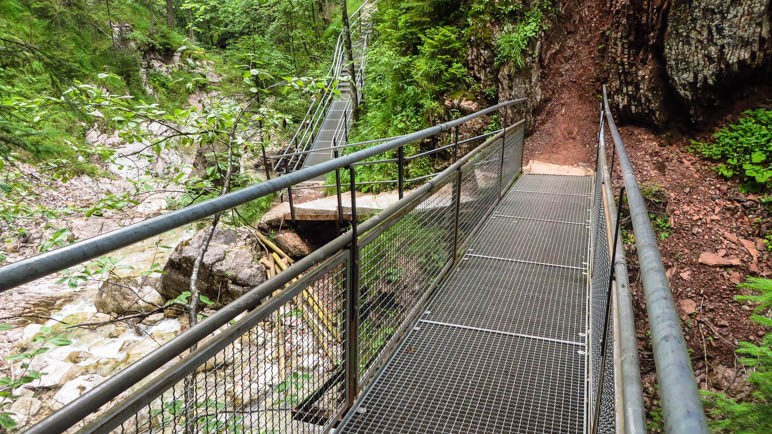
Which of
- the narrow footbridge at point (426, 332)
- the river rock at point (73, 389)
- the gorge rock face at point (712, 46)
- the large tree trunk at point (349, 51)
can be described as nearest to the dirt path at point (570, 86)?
the gorge rock face at point (712, 46)

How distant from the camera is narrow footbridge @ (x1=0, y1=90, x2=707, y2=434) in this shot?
4.00 feet

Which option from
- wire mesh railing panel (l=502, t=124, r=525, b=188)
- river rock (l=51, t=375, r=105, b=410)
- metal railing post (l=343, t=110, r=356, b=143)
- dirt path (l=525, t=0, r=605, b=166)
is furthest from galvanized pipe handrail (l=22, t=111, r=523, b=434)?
metal railing post (l=343, t=110, r=356, b=143)

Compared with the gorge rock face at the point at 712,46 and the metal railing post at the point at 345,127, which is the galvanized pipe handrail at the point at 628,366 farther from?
the metal railing post at the point at 345,127

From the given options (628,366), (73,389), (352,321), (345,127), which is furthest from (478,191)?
(345,127)

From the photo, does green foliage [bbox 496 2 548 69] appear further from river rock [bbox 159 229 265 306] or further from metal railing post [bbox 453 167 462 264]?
river rock [bbox 159 229 265 306]

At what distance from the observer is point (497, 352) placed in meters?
3.30

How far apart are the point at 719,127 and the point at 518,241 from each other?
5.64 metres

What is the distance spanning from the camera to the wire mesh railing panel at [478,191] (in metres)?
4.81

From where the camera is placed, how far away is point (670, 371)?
0.73 m

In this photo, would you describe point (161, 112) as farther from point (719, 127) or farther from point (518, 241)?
point (719, 127)

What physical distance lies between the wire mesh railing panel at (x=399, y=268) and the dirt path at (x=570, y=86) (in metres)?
6.89

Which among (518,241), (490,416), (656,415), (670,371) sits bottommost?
(656,415)

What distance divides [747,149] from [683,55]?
2.14 m

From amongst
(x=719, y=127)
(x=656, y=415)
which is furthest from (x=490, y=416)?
(x=719, y=127)
